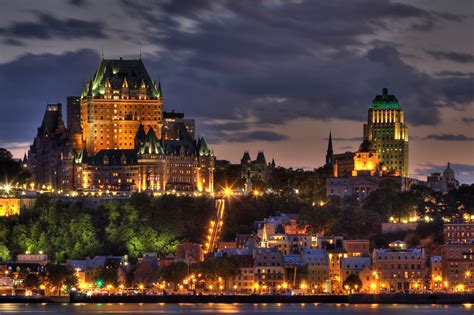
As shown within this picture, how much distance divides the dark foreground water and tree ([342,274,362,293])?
17.7 ft

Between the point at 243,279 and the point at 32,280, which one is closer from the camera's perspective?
the point at 32,280

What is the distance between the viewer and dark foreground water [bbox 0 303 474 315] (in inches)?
6260

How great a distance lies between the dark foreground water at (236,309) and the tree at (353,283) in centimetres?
540

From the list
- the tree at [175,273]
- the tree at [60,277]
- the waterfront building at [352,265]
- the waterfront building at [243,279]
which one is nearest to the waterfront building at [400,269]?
the waterfront building at [352,265]

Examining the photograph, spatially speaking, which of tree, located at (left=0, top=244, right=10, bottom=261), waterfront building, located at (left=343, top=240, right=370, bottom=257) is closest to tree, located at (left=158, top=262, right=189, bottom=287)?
waterfront building, located at (left=343, top=240, right=370, bottom=257)

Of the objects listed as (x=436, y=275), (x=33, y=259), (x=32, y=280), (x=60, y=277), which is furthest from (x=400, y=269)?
(x=33, y=259)

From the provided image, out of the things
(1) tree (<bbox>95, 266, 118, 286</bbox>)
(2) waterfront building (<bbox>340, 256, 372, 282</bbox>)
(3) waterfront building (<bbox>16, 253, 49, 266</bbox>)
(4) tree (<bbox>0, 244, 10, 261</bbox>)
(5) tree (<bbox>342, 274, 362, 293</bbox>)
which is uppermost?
(4) tree (<bbox>0, 244, 10, 261</bbox>)

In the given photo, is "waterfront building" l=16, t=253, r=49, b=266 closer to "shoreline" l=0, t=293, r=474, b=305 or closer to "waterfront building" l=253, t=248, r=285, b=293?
"shoreline" l=0, t=293, r=474, b=305

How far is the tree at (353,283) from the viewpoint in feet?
574

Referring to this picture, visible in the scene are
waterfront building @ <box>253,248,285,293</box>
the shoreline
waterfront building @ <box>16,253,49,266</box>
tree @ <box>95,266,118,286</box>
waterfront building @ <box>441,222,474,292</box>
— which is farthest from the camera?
waterfront building @ <box>16,253,49,266</box>

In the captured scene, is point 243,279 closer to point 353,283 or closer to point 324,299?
point 324,299

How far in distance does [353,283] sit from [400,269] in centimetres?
623

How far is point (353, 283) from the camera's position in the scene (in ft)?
573

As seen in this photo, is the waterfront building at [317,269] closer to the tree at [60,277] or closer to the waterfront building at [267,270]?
the waterfront building at [267,270]
